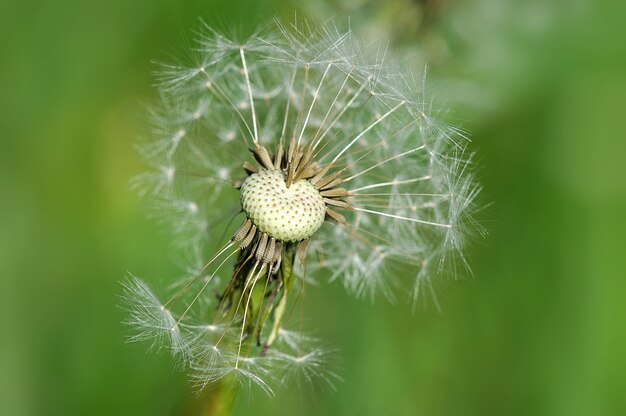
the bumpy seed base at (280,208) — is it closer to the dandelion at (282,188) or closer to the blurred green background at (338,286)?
the dandelion at (282,188)

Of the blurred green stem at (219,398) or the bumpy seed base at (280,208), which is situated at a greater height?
the bumpy seed base at (280,208)

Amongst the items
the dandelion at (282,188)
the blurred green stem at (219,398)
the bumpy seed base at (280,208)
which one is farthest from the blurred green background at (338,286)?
the bumpy seed base at (280,208)

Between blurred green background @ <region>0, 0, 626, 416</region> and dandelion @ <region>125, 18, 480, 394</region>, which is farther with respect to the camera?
blurred green background @ <region>0, 0, 626, 416</region>

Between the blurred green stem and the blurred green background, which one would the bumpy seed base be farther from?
the blurred green background

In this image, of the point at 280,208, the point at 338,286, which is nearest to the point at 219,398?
the point at 280,208

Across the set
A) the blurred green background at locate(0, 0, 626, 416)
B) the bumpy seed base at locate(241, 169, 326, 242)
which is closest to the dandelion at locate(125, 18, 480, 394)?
the bumpy seed base at locate(241, 169, 326, 242)

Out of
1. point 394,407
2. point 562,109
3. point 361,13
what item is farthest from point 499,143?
point 394,407
